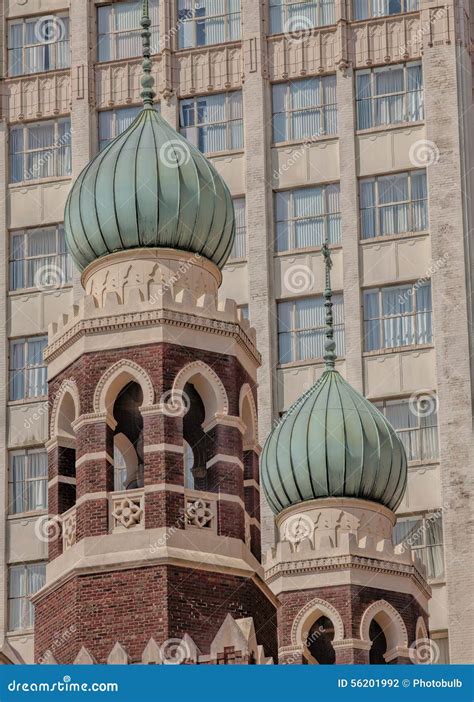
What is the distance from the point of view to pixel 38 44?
81.9 meters

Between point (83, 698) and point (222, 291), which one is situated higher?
point (222, 291)

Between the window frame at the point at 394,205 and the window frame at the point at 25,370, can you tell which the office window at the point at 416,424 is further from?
the window frame at the point at 25,370

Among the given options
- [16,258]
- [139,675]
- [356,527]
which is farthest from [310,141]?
[139,675]

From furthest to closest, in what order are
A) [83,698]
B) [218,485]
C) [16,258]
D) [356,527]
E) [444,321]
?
[16,258], [444,321], [356,527], [218,485], [83,698]

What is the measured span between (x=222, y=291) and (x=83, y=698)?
109 ft

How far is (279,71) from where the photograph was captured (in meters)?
78.1

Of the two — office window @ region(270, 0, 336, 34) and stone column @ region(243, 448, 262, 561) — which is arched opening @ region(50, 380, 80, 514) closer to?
stone column @ region(243, 448, 262, 561)

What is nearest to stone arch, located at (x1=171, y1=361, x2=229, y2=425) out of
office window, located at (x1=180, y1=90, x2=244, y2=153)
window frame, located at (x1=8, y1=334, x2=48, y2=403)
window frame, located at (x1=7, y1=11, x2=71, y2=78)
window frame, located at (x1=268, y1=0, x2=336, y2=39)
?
window frame, located at (x1=8, y1=334, x2=48, y2=403)

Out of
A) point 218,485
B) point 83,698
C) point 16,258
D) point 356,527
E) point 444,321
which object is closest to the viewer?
point 83,698

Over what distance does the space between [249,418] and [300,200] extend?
86.1ft

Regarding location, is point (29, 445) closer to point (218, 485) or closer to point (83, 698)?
point (218, 485)

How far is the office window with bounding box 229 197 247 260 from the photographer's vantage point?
76.2 m

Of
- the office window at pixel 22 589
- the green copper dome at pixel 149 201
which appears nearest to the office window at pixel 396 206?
the office window at pixel 22 589

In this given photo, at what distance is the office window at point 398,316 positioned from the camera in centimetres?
7425
